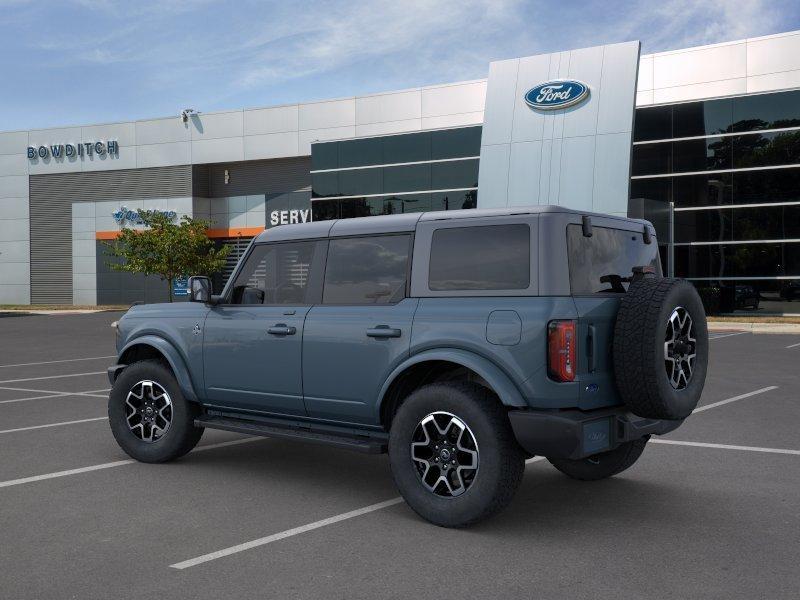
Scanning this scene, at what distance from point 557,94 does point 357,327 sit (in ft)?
86.2

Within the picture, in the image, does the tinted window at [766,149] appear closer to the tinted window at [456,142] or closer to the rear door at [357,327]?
the tinted window at [456,142]

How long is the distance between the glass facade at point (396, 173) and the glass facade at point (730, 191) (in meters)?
7.33

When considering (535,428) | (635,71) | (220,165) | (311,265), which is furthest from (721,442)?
(220,165)

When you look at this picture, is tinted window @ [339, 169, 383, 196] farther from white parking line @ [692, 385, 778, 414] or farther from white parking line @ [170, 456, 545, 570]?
white parking line @ [170, 456, 545, 570]

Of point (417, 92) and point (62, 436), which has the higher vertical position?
point (417, 92)

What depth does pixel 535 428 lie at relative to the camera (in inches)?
191

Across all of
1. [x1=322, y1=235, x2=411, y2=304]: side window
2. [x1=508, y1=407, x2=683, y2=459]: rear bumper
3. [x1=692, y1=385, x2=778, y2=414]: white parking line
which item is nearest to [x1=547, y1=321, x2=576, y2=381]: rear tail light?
[x1=508, y1=407, x2=683, y2=459]: rear bumper

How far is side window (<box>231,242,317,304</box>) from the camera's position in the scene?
629 cm

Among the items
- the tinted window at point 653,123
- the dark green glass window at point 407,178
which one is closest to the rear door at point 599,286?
the tinted window at point 653,123

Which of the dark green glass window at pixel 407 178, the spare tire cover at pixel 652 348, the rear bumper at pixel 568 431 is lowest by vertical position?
the rear bumper at pixel 568 431

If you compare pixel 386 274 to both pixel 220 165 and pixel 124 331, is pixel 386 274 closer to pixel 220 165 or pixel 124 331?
pixel 124 331

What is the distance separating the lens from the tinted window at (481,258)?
5219 mm

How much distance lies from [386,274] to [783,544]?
9.54 feet

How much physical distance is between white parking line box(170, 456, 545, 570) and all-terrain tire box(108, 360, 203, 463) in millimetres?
1904
